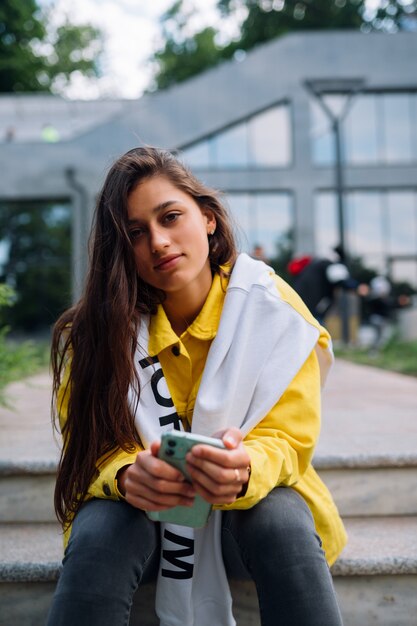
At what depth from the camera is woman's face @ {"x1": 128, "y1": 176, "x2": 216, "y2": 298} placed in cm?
167

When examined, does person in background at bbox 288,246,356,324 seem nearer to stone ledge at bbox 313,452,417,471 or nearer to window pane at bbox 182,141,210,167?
stone ledge at bbox 313,452,417,471

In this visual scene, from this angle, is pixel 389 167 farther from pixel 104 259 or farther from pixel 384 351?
pixel 104 259

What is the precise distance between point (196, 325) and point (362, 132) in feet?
56.4

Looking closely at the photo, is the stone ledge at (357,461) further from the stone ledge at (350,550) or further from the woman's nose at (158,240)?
the woman's nose at (158,240)

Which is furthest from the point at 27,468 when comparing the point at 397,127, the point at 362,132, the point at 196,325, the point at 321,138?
the point at 397,127

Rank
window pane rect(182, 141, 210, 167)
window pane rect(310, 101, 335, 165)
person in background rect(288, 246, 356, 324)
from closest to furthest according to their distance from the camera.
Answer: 1. person in background rect(288, 246, 356, 324)
2. window pane rect(182, 141, 210, 167)
3. window pane rect(310, 101, 335, 165)

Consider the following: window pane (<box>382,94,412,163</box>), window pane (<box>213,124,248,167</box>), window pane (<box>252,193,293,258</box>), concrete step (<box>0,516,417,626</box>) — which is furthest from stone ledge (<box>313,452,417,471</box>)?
window pane (<box>382,94,412,163</box>)

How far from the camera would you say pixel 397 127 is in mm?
17531

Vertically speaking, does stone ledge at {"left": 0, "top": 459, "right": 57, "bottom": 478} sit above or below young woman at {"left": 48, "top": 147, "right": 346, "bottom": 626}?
below

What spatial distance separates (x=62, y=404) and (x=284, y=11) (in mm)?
29422

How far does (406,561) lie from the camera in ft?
6.04

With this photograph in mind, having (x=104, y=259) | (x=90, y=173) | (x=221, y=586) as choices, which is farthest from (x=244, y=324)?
(x=90, y=173)

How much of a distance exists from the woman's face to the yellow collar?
10 cm

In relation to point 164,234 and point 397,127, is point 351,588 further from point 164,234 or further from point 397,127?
point 397,127
